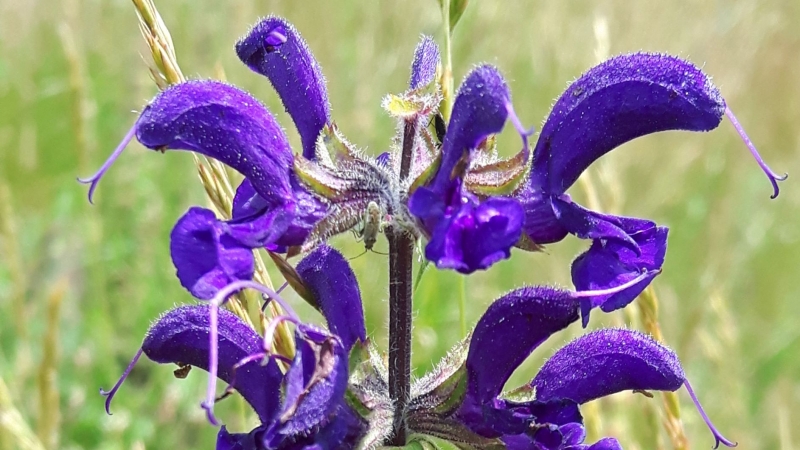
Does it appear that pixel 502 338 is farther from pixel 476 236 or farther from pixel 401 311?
pixel 476 236

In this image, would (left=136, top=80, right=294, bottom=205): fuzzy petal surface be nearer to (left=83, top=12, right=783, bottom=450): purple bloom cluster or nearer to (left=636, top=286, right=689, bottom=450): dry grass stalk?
(left=83, top=12, right=783, bottom=450): purple bloom cluster

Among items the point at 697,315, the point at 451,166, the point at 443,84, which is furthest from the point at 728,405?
the point at 451,166

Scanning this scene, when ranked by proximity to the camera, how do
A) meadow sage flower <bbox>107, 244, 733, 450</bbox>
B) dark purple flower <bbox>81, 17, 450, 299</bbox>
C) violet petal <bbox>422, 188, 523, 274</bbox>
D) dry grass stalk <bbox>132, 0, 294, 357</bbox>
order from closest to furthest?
violet petal <bbox>422, 188, 523, 274</bbox>, dark purple flower <bbox>81, 17, 450, 299</bbox>, meadow sage flower <bbox>107, 244, 733, 450</bbox>, dry grass stalk <bbox>132, 0, 294, 357</bbox>

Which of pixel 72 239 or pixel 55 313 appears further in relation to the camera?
pixel 72 239

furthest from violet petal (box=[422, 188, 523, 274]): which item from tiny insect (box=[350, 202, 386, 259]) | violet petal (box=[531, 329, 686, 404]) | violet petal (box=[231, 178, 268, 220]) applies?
violet petal (box=[531, 329, 686, 404])

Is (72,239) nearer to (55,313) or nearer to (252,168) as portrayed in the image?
(55,313)

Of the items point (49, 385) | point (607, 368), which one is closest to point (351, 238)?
point (49, 385)
